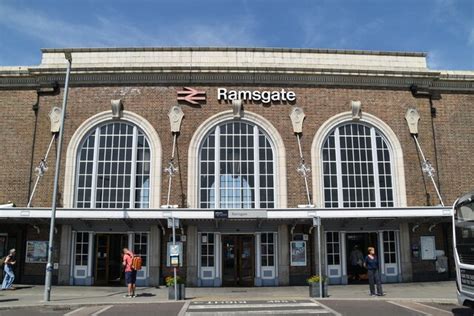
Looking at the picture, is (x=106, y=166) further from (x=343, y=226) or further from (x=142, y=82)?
(x=343, y=226)

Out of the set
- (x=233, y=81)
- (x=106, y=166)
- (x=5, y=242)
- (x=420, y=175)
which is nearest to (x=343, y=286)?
(x=420, y=175)

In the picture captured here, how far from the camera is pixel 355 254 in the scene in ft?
69.8

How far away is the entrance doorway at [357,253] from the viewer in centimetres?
2123

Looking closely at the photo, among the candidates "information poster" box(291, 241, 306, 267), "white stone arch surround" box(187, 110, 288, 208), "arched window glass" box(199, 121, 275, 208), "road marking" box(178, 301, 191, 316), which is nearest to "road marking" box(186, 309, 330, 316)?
"road marking" box(178, 301, 191, 316)

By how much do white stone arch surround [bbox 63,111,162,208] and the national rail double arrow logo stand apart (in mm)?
2011

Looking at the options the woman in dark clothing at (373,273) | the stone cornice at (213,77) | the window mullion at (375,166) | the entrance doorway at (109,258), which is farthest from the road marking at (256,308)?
the stone cornice at (213,77)

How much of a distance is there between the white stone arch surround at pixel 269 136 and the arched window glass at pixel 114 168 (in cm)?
203

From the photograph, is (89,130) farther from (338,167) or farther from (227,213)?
(338,167)

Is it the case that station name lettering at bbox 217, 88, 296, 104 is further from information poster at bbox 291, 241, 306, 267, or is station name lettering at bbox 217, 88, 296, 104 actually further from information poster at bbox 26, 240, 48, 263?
information poster at bbox 26, 240, 48, 263

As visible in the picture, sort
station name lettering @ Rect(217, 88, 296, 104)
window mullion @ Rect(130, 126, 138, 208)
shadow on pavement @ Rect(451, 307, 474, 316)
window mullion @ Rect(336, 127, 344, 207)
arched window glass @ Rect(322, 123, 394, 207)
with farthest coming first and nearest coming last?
station name lettering @ Rect(217, 88, 296, 104)
arched window glass @ Rect(322, 123, 394, 207)
window mullion @ Rect(336, 127, 344, 207)
window mullion @ Rect(130, 126, 138, 208)
shadow on pavement @ Rect(451, 307, 474, 316)

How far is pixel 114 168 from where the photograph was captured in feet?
70.5

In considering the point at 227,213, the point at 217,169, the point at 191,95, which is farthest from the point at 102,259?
the point at 191,95

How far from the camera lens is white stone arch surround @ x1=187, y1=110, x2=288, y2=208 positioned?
21.1 metres

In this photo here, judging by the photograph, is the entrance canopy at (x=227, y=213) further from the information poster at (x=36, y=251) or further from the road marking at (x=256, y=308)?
the road marking at (x=256, y=308)
